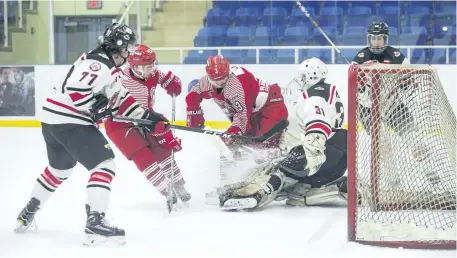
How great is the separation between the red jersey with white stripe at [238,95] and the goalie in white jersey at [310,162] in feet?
1.01

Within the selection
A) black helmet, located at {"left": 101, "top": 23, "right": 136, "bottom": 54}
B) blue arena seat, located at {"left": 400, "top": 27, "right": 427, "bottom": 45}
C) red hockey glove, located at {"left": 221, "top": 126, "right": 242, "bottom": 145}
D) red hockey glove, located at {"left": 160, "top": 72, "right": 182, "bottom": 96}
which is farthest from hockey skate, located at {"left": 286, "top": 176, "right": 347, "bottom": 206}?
blue arena seat, located at {"left": 400, "top": 27, "right": 427, "bottom": 45}

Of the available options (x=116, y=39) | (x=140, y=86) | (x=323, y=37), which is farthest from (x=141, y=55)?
(x=323, y=37)

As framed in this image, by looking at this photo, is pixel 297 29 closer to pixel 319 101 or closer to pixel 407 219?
pixel 319 101

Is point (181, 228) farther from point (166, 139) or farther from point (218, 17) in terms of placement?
point (218, 17)

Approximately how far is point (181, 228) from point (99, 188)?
1.71 feet

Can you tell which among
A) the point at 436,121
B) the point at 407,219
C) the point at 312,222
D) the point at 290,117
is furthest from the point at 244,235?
the point at 290,117

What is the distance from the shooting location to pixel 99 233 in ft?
10.7

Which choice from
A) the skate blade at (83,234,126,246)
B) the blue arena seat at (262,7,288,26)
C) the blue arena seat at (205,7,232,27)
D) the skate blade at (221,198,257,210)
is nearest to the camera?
the skate blade at (83,234,126,246)

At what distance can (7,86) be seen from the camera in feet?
26.7

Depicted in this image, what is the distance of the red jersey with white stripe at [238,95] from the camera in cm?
430

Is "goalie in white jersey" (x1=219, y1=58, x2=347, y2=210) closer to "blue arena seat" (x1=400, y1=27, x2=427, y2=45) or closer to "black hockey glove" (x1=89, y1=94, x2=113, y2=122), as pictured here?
"black hockey glove" (x1=89, y1=94, x2=113, y2=122)

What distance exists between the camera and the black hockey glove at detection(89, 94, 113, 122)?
3349mm

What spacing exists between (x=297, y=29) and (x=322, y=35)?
9.9 inches

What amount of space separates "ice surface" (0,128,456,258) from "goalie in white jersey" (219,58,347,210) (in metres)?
0.07
